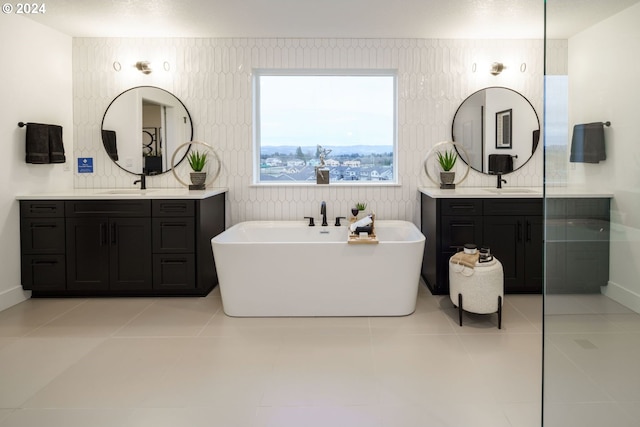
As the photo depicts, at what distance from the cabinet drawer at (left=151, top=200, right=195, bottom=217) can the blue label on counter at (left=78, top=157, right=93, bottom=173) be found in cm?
122

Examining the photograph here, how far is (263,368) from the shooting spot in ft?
8.93

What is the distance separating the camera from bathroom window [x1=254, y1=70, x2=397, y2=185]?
491 cm

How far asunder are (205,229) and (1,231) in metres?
1.63

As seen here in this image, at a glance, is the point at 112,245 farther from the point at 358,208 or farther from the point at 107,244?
the point at 358,208

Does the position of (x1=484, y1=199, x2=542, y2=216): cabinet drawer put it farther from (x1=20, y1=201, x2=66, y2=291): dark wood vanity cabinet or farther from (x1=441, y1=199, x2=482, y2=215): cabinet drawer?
(x1=20, y1=201, x2=66, y2=291): dark wood vanity cabinet

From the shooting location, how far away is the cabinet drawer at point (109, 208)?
4.05 metres

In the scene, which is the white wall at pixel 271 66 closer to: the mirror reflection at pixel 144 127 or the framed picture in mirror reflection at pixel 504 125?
the mirror reflection at pixel 144 127

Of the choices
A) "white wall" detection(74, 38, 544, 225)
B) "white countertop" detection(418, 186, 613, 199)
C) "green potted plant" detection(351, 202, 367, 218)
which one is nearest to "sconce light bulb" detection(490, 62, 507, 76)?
"white wall" detection(74, 38, 544, 225)

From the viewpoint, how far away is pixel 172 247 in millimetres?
4082

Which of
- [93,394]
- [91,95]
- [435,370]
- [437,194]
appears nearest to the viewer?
[93,394]

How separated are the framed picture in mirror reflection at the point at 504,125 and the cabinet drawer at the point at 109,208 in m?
3.49

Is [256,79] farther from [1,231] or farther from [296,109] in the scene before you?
[1,231]

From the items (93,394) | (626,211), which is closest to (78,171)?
(93,394)

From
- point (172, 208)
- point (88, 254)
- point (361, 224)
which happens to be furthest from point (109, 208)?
point (361, 224)
